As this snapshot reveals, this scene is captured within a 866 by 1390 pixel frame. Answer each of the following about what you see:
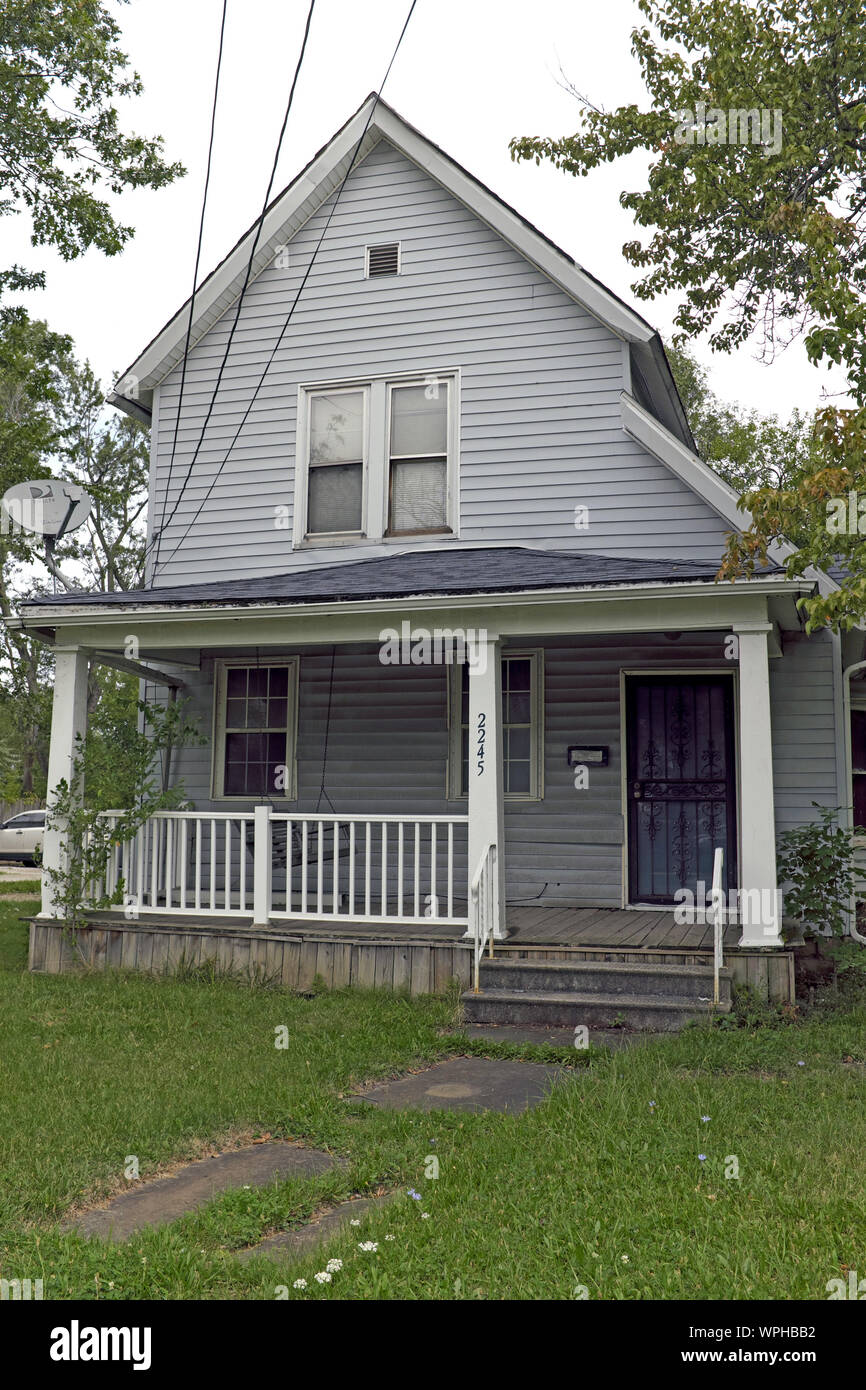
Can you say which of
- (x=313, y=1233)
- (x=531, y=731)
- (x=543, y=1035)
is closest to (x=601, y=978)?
(x=543, y=1035)

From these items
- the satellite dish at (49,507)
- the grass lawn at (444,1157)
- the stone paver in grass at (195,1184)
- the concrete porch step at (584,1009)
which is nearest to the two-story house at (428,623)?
the concrete porch step at (584,1009)

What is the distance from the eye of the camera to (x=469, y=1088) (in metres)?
6.18

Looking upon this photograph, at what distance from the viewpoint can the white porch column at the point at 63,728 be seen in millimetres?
9672

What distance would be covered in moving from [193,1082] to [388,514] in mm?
6849

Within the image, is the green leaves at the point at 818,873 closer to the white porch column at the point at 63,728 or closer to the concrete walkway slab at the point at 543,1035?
the concrete walkway slab at the point at 543,1035

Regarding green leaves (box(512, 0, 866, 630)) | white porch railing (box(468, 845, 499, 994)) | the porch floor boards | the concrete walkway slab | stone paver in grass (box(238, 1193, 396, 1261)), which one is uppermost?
green leaves (box(512, 0, 866, 630))

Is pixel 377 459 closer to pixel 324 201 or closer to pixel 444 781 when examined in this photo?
pixel 324 201

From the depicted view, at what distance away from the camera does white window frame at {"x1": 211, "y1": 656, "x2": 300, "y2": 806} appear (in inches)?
453

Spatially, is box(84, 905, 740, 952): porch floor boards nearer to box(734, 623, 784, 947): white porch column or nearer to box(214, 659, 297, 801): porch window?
box(734, 623, 784, 947): white porch column

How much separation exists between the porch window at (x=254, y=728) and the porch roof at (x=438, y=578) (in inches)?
44.7

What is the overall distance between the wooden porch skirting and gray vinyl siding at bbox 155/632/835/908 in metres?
0.80

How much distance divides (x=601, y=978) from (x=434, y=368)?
669 centimetres

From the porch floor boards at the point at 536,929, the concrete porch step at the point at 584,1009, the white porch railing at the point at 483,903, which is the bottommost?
the concrete porch step at the point at 584,1009

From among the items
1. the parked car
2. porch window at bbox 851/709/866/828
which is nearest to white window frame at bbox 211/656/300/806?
porch window at bbox 851/709/866/828
